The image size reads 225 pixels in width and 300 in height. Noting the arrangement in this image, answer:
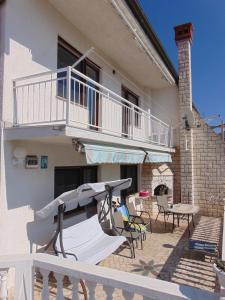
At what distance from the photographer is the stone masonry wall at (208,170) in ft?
48.7

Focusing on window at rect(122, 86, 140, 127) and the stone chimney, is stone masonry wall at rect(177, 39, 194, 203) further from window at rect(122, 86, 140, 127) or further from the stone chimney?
window at rect(122, 86, 140, 127)

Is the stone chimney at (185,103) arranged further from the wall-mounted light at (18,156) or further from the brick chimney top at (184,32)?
the wall-mounted light at (18,156)

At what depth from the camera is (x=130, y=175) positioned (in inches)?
590

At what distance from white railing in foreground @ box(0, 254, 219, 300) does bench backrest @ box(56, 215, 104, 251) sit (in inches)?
132

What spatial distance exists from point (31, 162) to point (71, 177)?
2.75m

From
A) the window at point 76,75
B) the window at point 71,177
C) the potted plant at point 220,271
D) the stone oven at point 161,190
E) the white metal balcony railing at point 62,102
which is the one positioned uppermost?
the window at point 76,75

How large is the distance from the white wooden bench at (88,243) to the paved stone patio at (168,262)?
78 centimetres

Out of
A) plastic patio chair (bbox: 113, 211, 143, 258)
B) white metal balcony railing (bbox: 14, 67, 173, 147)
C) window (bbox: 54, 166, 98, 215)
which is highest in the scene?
white metal balcony railing (bbox: 14, 67, 173, 147)

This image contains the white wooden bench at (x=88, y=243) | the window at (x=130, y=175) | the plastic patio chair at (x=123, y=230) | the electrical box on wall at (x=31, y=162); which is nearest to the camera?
the white wooden bench at (x=88, y=243)

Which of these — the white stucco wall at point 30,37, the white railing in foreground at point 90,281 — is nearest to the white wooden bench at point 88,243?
the white railing in foreground at point 90,281

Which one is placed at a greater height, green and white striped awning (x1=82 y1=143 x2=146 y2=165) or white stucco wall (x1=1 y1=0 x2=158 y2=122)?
white stucco wall (x1=1 y1=0 x2=158 y2=122)

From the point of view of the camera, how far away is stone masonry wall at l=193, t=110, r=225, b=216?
48.7 feet

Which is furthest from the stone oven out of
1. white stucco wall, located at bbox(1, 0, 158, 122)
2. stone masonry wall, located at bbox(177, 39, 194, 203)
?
white stucco wall, located at bbox(1, 0, 158, 122)

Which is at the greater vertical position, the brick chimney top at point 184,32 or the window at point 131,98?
the brick chimney top at point 184,32
